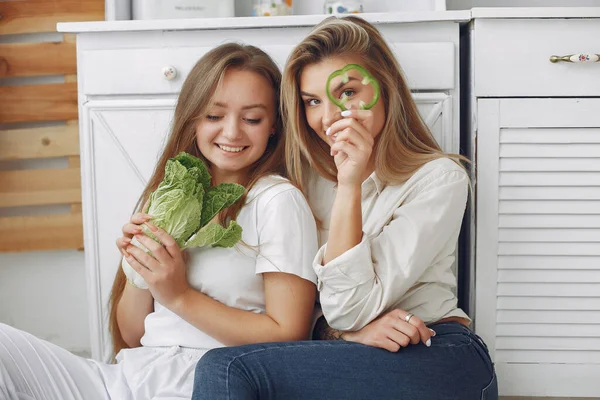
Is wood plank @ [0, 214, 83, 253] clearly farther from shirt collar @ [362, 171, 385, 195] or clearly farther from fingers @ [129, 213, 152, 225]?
shirt collar @ [362, 171, 385, 195]

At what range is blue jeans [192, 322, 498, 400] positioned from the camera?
1.03 m

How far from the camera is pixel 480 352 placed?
3.76 feet

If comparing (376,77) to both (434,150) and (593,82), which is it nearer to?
(434,150)

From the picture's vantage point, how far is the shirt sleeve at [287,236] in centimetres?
123

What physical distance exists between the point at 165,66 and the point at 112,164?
260 millimetres

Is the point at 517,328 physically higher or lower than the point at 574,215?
lower

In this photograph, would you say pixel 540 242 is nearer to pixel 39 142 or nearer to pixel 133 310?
pixel 133 310

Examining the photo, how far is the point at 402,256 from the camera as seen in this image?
1.17m

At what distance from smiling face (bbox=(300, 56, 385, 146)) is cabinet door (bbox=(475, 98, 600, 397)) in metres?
0.32

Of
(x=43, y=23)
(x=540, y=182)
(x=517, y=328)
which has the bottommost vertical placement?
(x=517, y=328)

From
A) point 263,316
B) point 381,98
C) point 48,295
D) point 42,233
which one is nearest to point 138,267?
point 263,316

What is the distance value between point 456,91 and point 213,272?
677 mm

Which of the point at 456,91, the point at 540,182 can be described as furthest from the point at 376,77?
the point at 540,182

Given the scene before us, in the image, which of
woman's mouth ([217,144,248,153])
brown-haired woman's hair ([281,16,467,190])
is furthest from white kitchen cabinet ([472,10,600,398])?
woman's mouth ([217,144,248,153])
